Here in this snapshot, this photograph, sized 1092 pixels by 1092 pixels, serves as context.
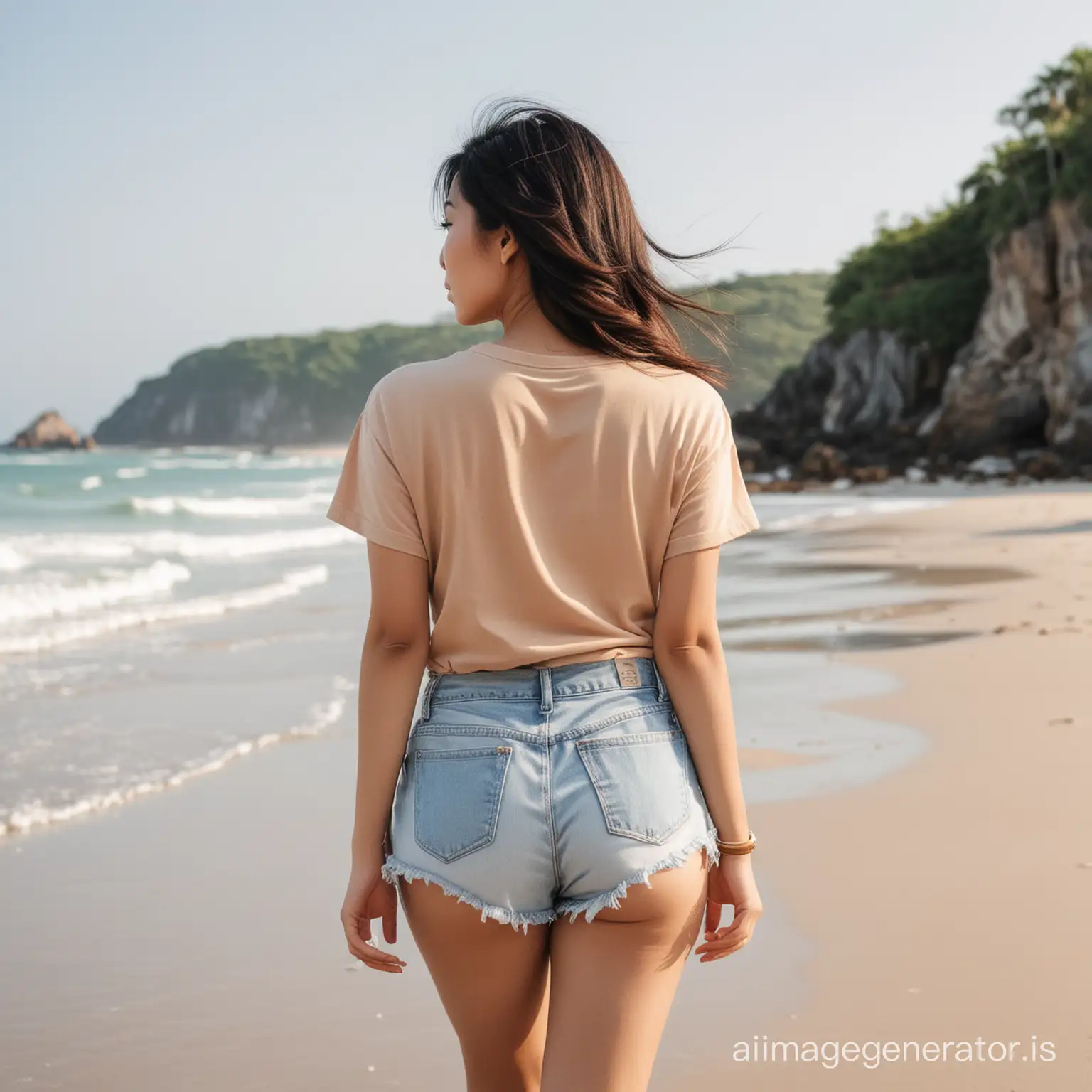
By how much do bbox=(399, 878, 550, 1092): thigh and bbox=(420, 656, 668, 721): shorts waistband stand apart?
24cm

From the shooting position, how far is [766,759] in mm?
5473

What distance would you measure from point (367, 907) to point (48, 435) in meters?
137

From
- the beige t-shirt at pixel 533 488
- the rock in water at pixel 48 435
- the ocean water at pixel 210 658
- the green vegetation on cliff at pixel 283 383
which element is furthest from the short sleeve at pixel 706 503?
the green vegetation on cliff at pixel 283 383

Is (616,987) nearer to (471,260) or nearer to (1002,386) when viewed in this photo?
(471,260)

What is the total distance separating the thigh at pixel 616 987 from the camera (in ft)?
5.12

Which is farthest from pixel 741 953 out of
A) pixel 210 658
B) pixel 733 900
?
pixel 210 658

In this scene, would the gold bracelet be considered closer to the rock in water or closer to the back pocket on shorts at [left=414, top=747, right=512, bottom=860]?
the back pocket on shorts at [left=414, top=747, right=512, bottom=860]

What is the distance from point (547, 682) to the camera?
5.31ft

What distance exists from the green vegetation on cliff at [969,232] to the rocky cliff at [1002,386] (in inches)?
33.0

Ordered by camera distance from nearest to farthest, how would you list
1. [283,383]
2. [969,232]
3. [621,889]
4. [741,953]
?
[621,889]
[741,953]
[969,232]
[283,383]

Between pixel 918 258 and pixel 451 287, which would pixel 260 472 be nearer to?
pixel 918 258

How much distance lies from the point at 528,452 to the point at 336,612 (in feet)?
32.8

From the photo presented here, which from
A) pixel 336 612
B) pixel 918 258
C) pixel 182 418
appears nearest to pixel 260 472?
pixel 918 258

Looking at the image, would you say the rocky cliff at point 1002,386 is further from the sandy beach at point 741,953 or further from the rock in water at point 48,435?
the rock in water at point 48,435
